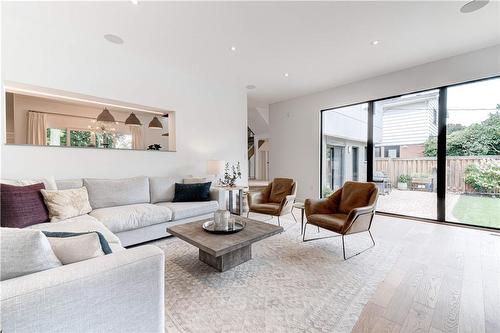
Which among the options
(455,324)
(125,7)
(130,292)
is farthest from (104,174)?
(455,324)

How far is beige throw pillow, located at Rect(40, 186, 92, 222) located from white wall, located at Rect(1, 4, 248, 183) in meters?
0.72

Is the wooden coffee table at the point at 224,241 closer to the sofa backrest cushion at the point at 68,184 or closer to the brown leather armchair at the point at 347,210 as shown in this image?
the brown leather armchair at the point at 347,210

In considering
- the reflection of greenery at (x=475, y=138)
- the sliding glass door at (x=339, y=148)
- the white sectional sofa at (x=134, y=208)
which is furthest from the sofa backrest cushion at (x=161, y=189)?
the reflection of greenery at (x=475, y=138)

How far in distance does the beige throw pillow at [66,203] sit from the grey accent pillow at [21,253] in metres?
1.85

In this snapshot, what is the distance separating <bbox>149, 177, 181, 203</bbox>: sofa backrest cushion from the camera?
11.7 feet

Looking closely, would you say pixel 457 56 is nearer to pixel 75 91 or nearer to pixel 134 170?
pixel 134 170

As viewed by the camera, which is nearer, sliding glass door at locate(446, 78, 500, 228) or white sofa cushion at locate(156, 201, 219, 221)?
white sofa cushion at locate(156, 201, 219, 221)

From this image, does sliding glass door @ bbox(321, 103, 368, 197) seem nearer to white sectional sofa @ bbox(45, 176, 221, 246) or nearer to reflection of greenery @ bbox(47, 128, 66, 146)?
white sectional sofa @ bbox(45, 176, 221, 246)

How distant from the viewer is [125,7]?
8.25ft

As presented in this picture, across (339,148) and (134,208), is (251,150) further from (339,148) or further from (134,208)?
(134,208)

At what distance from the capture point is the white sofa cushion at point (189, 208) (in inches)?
124

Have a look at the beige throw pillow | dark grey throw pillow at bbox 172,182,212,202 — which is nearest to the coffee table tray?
dark grey throw pillow at bbox 172,182,212,202

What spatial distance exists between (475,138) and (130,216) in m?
5.47

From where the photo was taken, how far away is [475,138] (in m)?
3.60
